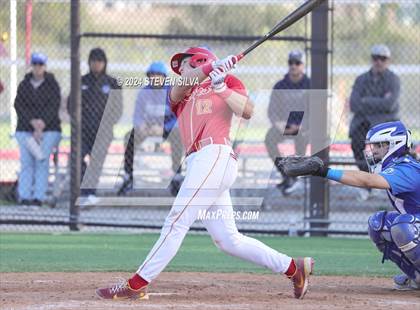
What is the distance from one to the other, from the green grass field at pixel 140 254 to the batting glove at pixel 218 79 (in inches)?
97.2

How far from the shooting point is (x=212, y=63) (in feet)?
21.3

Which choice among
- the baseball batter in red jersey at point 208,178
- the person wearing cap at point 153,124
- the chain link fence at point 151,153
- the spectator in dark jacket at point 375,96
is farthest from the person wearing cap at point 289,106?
the baseball batter in red jersey at point 208,178

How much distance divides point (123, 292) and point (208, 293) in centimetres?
74

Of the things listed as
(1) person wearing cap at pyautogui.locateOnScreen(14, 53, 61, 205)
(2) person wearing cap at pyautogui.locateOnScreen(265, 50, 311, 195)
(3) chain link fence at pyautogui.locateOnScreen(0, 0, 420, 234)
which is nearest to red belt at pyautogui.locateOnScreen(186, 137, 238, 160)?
(3) chain link fence at pyautogui.locateOnScreen(0, 0, 420, 234)

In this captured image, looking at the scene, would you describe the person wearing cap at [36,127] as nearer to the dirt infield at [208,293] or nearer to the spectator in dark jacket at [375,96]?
the spectator in dark jacket at [375,96]

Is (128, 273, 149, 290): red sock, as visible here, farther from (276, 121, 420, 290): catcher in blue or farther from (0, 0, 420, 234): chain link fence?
(0, 0, 420, 234): chain link fence

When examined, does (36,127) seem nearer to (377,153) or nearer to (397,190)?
(377,153)

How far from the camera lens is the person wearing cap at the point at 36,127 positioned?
12297 millimetres

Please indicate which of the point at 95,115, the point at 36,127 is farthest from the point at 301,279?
the point at 36,127

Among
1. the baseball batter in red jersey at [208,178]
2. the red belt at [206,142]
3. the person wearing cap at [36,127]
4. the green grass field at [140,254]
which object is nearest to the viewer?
the baseball batter in red jersey at [208,178]

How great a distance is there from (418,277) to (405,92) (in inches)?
590

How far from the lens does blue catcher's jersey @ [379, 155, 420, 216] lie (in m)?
6.59

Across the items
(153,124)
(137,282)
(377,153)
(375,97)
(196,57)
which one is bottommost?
(137,282)

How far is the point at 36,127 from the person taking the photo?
12.4 m
